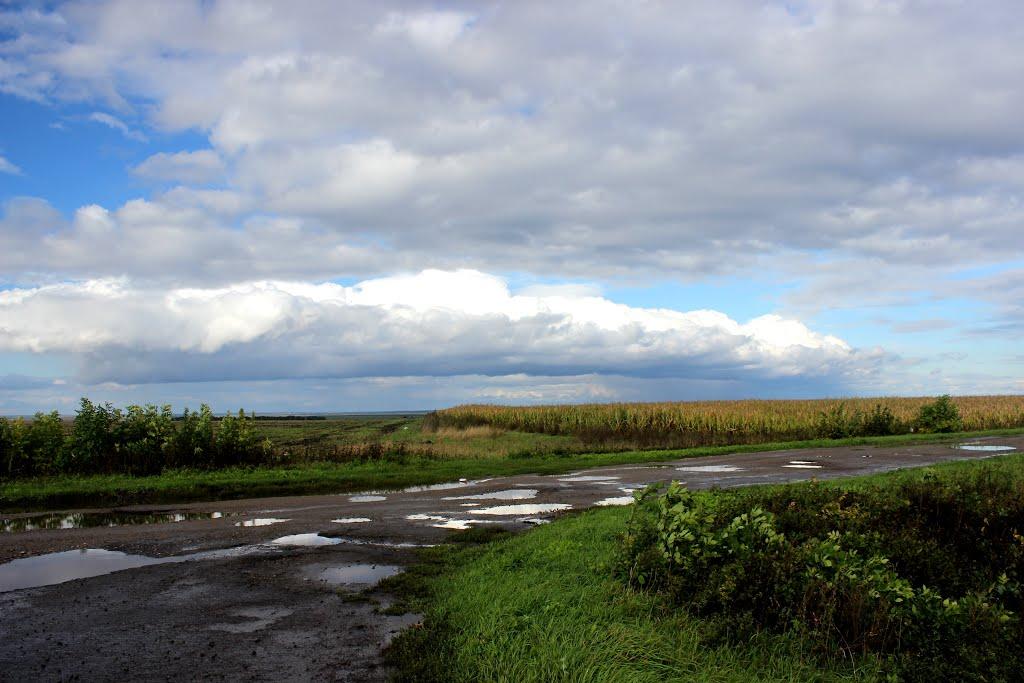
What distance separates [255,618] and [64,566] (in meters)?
4.49

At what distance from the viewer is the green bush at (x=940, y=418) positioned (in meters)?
36.4

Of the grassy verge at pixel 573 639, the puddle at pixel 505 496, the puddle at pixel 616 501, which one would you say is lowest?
the puddle at pixel 505 496

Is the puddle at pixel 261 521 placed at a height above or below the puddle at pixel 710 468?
above

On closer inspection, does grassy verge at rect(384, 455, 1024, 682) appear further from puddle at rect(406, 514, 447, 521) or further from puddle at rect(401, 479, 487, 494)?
puddle at rect(401, 479, 487, 494)

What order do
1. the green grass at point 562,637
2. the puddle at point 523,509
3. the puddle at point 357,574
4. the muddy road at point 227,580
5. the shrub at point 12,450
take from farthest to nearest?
the shrub at point 12,450 → the puddle at point 523,509 → the puddle at point 357,574 → the muddy road at point 227,580 → the green grass at point 562,637

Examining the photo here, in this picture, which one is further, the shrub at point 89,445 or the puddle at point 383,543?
the shrub at point 89,445

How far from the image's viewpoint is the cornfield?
1438 inches

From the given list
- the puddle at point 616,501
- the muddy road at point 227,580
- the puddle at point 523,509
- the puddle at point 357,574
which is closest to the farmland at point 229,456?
the muddy road at point 227,580

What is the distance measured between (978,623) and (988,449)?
23326mm

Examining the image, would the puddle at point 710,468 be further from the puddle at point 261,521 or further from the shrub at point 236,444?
the shrub at point 236,444

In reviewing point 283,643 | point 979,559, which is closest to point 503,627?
point 283,643

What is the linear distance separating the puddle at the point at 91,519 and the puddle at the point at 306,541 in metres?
3.44

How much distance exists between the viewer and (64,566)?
31.9ft

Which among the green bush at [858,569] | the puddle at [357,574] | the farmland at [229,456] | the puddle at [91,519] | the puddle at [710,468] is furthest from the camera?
the puddle at [710,468]
